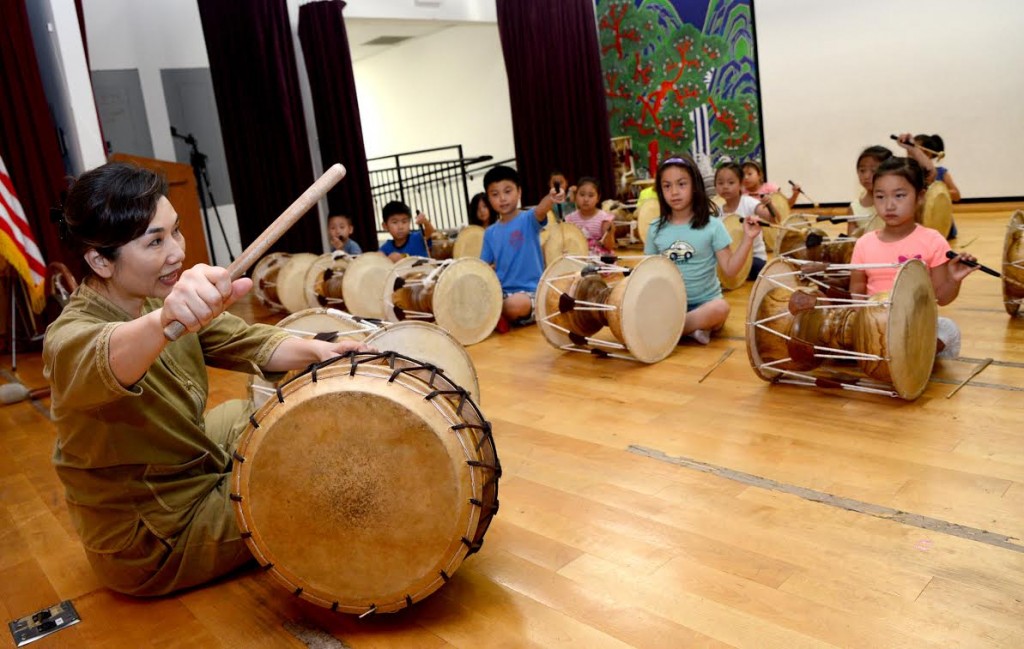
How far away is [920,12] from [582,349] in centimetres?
582

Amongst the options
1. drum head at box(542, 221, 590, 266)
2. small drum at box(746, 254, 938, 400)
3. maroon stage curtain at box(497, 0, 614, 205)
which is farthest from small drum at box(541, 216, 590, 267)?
maroon stage curtain at box(497, 0, 614, 205)

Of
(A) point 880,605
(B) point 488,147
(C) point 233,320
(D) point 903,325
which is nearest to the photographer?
(A) point 880,605

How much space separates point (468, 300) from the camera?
4457mm

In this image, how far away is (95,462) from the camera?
1.84 meters

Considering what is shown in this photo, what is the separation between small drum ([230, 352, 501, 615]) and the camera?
1.68 metres

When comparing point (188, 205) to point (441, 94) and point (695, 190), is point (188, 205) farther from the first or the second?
point (441, 94)

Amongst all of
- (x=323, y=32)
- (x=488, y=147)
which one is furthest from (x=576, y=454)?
(x=488, y=147)

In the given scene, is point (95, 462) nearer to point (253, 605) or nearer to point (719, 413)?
point (253, 605)

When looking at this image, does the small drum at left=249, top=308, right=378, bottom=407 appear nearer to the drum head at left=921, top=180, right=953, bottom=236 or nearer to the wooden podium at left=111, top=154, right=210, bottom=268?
the drum head at left=921, top=180, right=953, bottom=236

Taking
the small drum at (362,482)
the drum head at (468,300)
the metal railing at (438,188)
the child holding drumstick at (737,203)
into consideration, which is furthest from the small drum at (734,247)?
the metal railing at (438,188)

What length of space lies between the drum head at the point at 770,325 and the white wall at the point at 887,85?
18.1 feet

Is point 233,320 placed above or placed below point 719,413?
above

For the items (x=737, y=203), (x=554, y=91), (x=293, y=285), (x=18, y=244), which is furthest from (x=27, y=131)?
(x=554, y=91)

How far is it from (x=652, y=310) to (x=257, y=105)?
513 centimetres
